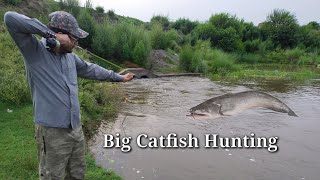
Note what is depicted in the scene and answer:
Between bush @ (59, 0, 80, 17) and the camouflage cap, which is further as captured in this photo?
bush @ (59, 0, 80, 17)

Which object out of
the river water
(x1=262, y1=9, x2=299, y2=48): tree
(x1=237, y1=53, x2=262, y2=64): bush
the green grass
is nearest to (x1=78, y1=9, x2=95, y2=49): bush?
the river water

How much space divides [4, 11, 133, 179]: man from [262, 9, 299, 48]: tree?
1599 inches

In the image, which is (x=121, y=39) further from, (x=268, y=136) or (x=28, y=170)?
(x=28, y=170)

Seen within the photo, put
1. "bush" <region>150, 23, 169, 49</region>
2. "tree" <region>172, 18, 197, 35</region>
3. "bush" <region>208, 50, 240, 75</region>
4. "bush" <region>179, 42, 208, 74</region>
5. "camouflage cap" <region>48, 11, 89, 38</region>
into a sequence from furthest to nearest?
"tree" <region>172, 18, 197, 35</region>, "bush" <region>150, 23, 169, 49</region>, "bush" <region>208, 50, 240, 75</region>, "bush" <region>179, 42, 208, 74</region>, "camouflage cap" <region>48, 11, 89, 38</region>

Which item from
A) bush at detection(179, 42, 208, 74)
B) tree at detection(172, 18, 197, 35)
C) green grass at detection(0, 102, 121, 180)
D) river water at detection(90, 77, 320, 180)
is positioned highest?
tree at detection(172, 18, 197, 35)

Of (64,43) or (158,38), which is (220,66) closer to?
(158,38)

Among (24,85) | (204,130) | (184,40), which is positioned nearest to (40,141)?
(24,85)

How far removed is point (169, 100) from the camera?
469 inches

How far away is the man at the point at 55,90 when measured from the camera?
300 cm

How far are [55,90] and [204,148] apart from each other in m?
4.24

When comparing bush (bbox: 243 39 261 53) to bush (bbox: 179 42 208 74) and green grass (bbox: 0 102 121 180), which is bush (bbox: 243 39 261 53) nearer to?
bush (bbox: 179 42 208 74)

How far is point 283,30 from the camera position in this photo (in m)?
41.4

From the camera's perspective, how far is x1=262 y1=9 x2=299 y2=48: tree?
41344mm

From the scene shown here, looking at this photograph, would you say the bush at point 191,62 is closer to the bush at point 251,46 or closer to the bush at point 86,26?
the bush at point 86,26
